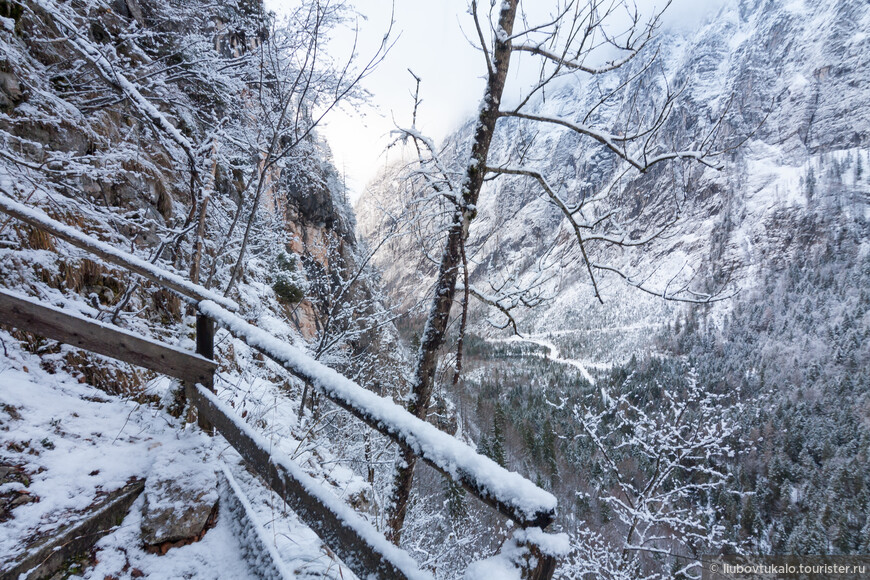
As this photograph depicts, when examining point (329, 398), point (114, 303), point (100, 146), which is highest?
point (100, 146)

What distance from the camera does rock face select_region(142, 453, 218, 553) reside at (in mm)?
1863

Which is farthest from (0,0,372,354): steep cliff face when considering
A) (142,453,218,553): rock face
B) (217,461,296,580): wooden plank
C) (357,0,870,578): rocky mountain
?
(357,0,870,578): rocky mountain

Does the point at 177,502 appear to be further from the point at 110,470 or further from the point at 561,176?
the point at 561,176

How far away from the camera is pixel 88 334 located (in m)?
2.41

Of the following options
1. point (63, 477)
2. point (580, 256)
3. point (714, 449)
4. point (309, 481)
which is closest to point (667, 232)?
point (580, 256)

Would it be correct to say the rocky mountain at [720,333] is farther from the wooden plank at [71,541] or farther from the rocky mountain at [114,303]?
the wooden plank at [71,541]

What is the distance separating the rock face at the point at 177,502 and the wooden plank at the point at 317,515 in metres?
0.28

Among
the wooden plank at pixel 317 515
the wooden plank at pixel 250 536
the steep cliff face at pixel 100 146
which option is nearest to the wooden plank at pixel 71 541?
the wooden plank at pixel 250 536

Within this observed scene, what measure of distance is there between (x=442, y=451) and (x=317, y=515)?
793 millimetres

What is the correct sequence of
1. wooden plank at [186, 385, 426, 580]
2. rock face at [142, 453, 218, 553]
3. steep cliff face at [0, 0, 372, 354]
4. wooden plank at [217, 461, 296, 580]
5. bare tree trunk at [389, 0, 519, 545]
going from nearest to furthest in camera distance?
wooden plank at [186, 385, 426, 580], wooden plank at [217, 461, 296, 580], rock face at [142, 453, 218, 553], steep cliff face at [0, 0, 372, 354], bare tree trunk at [389, 0, 519, 545]

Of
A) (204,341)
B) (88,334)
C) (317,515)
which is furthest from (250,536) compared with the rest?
(88,334)

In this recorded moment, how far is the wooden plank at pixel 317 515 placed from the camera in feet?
4.01

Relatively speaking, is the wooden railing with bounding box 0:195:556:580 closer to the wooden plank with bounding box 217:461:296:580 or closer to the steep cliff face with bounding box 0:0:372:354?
the wooden plank with bounding box 217:461:296:580

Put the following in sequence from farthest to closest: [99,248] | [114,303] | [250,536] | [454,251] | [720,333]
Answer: [720,333] → [114,303] → [454,251] → [99,248] → [250,536]
